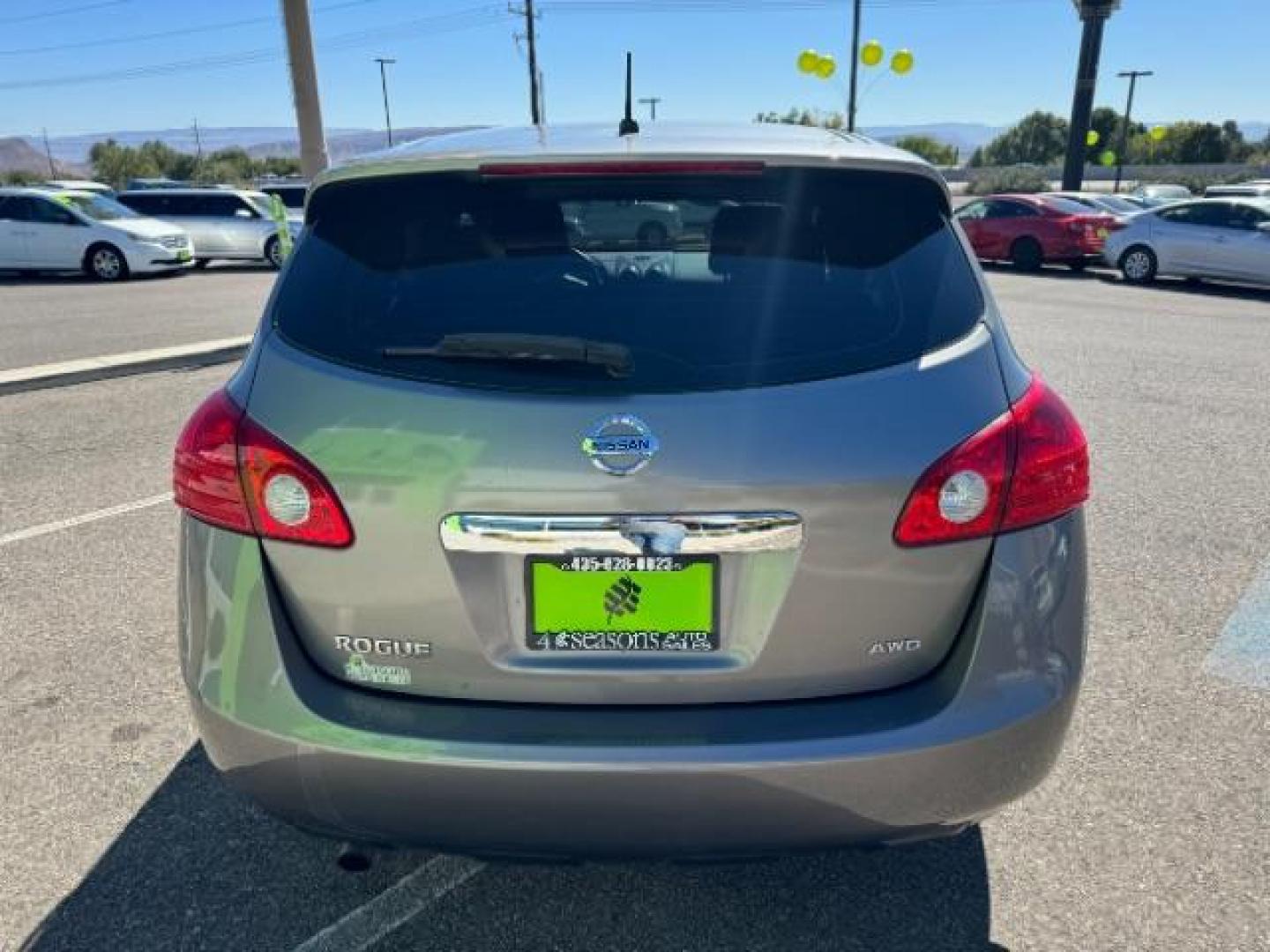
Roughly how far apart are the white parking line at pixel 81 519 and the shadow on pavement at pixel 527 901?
Result: 9.01ft

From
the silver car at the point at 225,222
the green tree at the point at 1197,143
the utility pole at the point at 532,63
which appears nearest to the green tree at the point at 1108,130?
the green tree at the point at 1197,143

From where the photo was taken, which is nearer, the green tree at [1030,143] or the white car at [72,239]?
the white car at [72,239]

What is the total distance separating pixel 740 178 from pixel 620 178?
0.81 feet

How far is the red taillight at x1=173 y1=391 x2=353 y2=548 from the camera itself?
1.84 meters

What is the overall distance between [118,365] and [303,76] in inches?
178

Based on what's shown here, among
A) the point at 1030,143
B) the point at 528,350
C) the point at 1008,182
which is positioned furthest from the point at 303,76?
the point at 1030,143

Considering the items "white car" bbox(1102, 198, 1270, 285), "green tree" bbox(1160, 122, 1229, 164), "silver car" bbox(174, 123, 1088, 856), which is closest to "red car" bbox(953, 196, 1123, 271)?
"white car" bbox(1102, 198, 1270, 285)

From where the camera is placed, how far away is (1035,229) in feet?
62.5

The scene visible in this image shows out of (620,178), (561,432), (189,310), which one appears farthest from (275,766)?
(189,310)

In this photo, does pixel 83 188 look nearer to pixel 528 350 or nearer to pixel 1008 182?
pixel 528 350

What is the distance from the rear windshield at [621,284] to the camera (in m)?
1.83

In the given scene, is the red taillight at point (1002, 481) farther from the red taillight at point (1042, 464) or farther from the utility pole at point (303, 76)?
the utility pole at point (303, 76)

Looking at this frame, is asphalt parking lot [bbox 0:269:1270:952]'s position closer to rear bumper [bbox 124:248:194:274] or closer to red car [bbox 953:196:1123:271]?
rear bumper [bbox 124:248:194:274]

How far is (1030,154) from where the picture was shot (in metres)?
97.3
